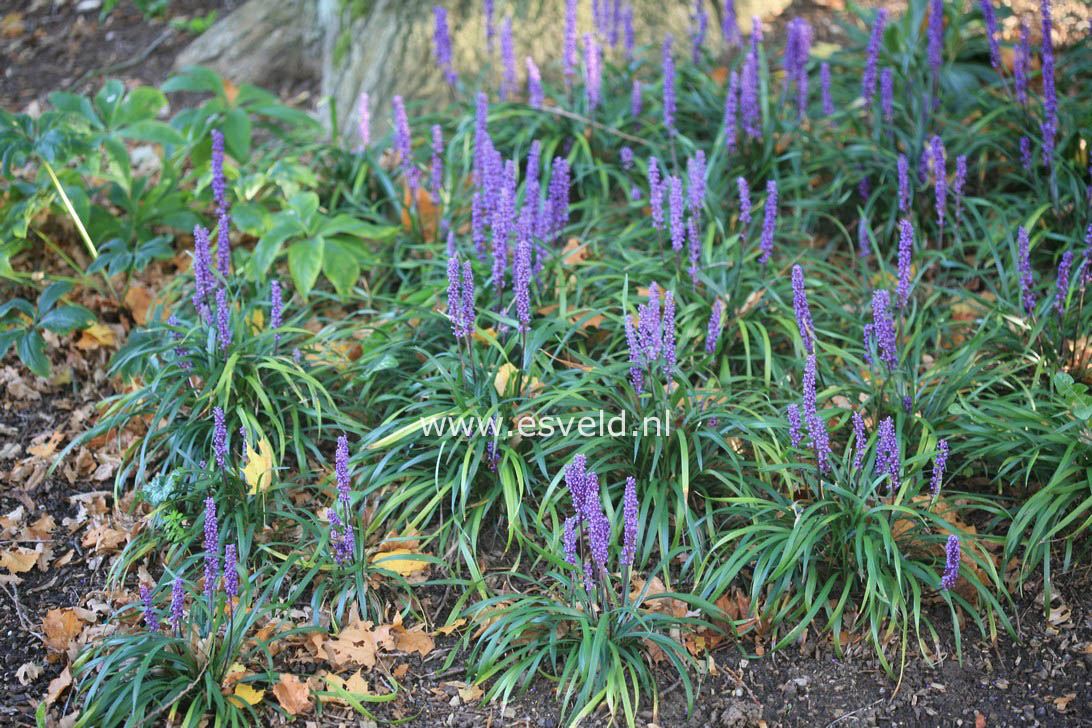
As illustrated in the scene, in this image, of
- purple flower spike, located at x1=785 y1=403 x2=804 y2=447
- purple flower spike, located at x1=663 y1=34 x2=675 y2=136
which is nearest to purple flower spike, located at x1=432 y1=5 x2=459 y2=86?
purple flower spike, located at x1=663 y1=34 x2=675 y2=136

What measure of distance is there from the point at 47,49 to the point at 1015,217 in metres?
6.78

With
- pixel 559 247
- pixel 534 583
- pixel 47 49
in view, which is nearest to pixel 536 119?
pixel 559 247

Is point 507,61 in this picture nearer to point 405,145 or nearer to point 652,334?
point 405,145

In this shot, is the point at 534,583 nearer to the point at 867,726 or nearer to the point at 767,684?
the point at 767,684

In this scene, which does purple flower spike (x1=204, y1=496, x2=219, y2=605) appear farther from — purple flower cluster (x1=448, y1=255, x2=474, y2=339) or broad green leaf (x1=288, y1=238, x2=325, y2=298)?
broad green leaf (x1=288, y1=238, x2=325, y2=298)

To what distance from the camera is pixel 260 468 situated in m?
3.55

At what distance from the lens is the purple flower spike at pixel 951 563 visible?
3.02 m

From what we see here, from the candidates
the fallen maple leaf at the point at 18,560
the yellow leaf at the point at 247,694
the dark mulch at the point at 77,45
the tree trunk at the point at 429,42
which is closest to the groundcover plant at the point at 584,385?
the yellow leaf at the point at 247,694

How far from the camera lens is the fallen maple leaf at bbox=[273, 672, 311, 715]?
297cm

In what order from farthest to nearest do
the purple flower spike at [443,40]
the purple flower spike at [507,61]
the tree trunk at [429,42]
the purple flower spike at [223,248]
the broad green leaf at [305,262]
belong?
the tree trunk at [429,42]
the purple flower spike at [507,61]
the purple flower spike at [443,40]
the broad green leaf at [305,262]
the purple flower spike at [223,248]

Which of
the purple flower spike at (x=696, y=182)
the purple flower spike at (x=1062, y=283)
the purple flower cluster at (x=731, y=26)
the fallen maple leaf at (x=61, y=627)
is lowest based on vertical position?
the fallen maple leaf at (x=61, y=627)

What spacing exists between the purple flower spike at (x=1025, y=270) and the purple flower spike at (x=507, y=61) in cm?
259

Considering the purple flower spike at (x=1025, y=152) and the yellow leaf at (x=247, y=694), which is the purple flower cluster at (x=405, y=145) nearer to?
the yellow leaf at (x=247, y=694)

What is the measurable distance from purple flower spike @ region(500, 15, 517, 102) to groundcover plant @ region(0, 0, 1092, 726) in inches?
0.7
